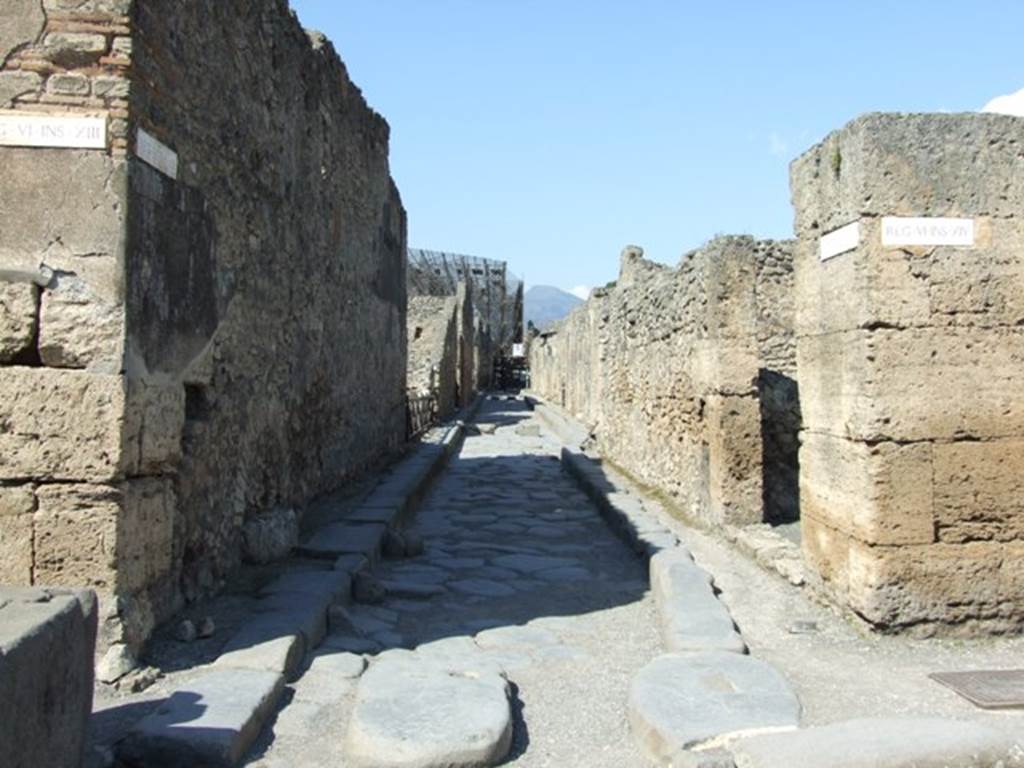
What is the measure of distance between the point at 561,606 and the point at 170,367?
260 cm

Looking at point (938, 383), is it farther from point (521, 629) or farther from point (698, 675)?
point (521, 629)

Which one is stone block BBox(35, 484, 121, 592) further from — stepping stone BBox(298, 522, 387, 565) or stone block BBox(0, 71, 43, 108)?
stepping stone BBox(298, 522, 387, 565)

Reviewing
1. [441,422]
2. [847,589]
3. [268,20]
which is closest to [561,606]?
[847,589]

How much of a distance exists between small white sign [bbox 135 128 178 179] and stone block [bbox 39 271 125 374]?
0.60 metres

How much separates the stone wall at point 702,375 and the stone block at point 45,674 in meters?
5.31

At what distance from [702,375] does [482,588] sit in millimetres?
2820

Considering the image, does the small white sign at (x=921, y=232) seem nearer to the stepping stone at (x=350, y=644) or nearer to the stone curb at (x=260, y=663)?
the stepping stone at (x=350, y=644)

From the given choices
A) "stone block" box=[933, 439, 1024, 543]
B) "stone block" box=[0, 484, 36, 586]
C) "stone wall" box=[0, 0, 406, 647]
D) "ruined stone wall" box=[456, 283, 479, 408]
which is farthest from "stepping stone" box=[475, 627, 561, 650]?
"ruined stone wall" box=[456, 283, 479, 408]

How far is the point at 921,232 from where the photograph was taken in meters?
4.59

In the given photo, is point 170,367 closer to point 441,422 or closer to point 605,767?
point 605,767

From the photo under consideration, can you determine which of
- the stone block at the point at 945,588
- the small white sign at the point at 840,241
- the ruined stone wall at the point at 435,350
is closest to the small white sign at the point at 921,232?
the small white sign at the point at 840,241

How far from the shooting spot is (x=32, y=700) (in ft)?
7.64

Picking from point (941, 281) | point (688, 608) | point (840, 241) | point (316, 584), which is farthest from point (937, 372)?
point (316, 584)

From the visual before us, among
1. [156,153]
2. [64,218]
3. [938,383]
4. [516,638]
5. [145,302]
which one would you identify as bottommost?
[516,638]
